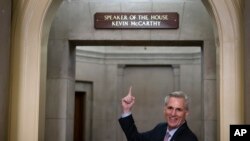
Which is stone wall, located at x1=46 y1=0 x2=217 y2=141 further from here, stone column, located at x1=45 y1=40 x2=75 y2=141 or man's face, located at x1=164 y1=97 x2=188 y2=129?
man's face, located at x1=164 y1=97 x2=188 y2=129

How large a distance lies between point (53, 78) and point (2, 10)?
3.94 m

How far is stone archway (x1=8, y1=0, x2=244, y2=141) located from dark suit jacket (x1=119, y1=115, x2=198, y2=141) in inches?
39.4

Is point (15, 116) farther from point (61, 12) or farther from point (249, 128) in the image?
point (61, 12)

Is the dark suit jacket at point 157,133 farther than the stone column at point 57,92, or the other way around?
the stone column at point 57,92

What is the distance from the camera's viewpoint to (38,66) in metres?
6.30

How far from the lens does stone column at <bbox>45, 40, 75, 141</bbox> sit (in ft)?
32.3

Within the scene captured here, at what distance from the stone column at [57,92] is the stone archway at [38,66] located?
3413 millimetres

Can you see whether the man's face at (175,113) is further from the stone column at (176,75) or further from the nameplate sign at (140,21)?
the stone column at (176,75)

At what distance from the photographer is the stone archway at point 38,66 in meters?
6.12

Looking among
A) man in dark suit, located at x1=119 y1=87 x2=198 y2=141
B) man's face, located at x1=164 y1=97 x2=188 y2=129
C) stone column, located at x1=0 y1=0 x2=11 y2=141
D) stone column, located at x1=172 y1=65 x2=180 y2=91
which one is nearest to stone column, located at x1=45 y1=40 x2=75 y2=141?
stone column, located at x1=0 y1=0 x2=11 y2=141

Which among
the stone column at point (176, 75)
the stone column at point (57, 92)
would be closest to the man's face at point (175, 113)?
the stone column at point (57, 92)

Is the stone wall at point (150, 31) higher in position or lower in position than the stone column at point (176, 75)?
higher

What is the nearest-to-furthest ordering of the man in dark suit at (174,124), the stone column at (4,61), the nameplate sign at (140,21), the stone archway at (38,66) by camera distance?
the man in dark suit at (174,124) < the stone column at (4,61) < the stone archway at (38,66) < the nameplate sign at (140,21)

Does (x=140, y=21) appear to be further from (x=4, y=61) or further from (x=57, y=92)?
(x=4, y=61)
